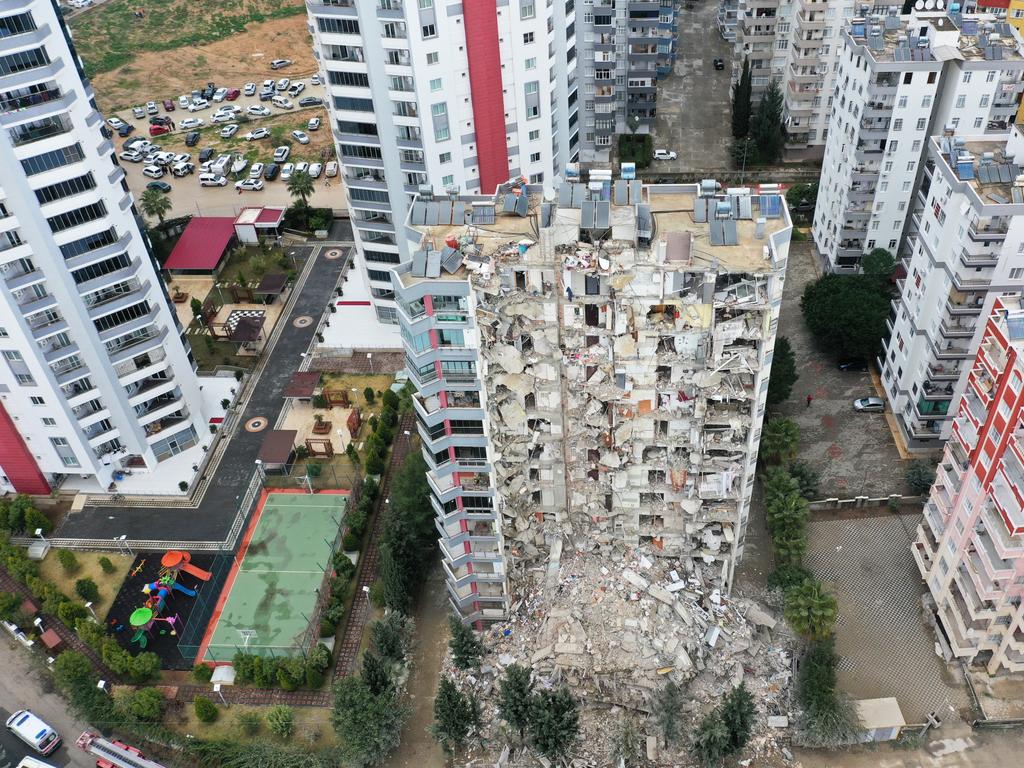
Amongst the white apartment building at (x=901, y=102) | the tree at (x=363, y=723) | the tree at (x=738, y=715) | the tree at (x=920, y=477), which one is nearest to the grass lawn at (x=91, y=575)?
the tree at (x=363, y=723)

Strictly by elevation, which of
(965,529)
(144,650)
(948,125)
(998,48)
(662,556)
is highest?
(998,48)

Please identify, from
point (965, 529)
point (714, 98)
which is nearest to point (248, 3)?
point (714, 98)

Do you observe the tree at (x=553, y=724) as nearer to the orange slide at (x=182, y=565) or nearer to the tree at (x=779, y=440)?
the tree at (x=779, y=440)

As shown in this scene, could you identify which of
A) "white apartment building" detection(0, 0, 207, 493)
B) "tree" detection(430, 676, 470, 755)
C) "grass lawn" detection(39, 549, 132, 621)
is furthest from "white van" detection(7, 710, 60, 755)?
"tree" detection(430, 676, 470, 755)

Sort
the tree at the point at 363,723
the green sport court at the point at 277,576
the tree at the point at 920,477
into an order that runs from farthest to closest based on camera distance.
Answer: the tree at the point at 920,477, the green sport court at the point at 277,576, the tree at the point at 363,723

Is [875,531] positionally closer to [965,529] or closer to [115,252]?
[965,529]

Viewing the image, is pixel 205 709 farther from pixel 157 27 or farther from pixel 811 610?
pixel 157 27
